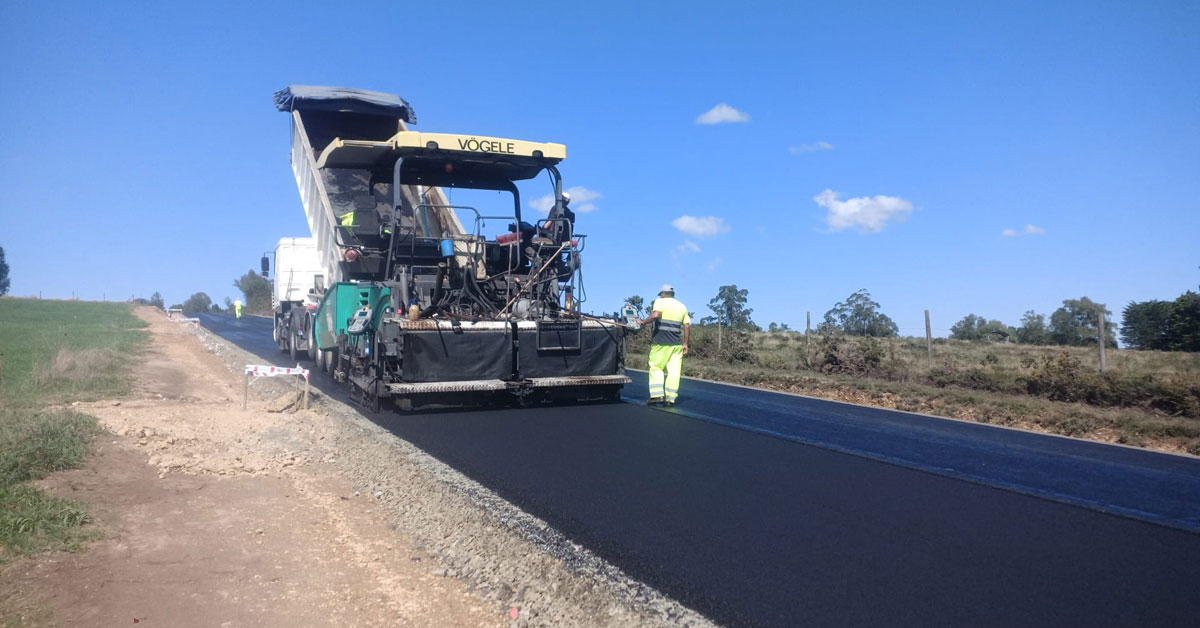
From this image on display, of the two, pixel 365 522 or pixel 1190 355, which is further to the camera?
pixel 1190 355

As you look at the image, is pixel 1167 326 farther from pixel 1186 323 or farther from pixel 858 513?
pixel 858 513

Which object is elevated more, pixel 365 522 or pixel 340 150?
pixel 340 150

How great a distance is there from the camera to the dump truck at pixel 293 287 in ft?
58.2

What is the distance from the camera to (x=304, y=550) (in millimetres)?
5043

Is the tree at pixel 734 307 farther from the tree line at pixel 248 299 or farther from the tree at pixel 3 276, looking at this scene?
the tree at pixel 3 276

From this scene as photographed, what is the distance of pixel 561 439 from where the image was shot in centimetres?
805

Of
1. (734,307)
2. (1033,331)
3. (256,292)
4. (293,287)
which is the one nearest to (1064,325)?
(1033,331)

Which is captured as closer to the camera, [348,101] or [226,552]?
[226,552]

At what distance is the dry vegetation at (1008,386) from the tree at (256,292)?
4263 cm

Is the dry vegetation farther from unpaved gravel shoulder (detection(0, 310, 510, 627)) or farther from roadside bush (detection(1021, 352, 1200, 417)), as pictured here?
unpaved gravel shoulder (detection(0, 310, 510, 627))

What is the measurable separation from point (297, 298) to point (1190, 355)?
2068cm

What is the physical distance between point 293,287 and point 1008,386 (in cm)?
1572

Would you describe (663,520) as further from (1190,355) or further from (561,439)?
(1190,355)

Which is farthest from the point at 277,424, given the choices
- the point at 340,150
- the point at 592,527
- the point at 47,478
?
the point at 592,527
